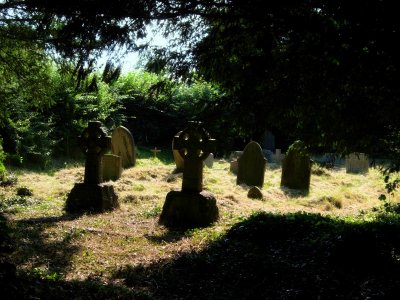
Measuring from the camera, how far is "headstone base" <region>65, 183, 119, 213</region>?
368 inches

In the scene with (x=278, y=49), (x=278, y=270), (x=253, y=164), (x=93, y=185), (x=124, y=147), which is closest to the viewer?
(x=278, y=49)

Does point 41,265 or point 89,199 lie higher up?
point 89,199

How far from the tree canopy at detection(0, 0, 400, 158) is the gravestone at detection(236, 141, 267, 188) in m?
7.99

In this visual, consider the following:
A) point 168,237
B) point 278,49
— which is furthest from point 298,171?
point 278,49

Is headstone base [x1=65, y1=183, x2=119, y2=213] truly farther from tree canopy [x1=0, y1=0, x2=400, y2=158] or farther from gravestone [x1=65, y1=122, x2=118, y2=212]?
tree canopy [x1=0, y1=0, x2=400, y2=158]

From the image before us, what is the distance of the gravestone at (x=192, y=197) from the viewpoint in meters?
8.41

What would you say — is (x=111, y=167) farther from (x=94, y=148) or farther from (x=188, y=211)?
(x=188, y=211)

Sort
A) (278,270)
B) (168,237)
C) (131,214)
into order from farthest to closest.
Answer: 1. (131,214)
2. (168,237)
3. (278,270)

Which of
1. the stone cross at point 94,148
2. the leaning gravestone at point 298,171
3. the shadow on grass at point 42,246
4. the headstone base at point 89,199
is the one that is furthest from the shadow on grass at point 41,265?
the leaning gravestone at point 298,171

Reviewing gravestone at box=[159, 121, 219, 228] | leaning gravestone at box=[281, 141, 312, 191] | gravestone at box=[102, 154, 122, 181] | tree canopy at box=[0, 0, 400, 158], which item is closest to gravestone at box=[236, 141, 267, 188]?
leaning gravestone at box=[281, 141, 312, 191]

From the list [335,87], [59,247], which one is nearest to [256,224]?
[59,247]

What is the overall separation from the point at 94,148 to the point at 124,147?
20.5ft

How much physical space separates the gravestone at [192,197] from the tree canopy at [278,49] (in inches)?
146

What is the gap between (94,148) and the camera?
9.80m
